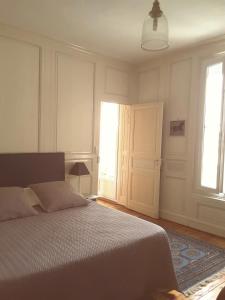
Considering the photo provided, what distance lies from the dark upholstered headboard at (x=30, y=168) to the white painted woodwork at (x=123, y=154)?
5.34 ft

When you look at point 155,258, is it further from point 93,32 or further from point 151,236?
point 93,32

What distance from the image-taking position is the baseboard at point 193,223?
370 centimetres

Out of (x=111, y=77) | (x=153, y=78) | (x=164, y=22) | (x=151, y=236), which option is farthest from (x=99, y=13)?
(x=151, y=236)

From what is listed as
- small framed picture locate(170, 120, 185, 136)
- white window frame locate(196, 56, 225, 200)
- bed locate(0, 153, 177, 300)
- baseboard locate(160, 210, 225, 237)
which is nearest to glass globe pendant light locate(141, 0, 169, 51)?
bed locate(0, 153, 177, 300)

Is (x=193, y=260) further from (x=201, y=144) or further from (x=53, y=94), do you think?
(x=53, y=94)

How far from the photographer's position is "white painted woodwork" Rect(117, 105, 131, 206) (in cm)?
509

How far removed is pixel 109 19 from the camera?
3053mm

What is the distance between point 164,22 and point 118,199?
4.07 m

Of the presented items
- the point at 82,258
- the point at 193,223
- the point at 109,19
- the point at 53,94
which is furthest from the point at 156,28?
the point at 193,223

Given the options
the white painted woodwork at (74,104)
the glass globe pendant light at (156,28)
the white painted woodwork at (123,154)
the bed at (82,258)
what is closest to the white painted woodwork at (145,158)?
the white painted woodwork at (123,154)

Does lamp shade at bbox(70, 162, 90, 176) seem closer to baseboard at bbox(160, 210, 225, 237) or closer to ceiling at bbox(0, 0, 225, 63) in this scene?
baseboard at bbox(160, 210, 225, 237)

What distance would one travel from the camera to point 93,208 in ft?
9.82

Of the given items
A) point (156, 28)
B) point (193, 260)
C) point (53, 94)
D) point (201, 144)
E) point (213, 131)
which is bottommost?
point (193, 260)

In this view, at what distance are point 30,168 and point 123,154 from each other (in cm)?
219
